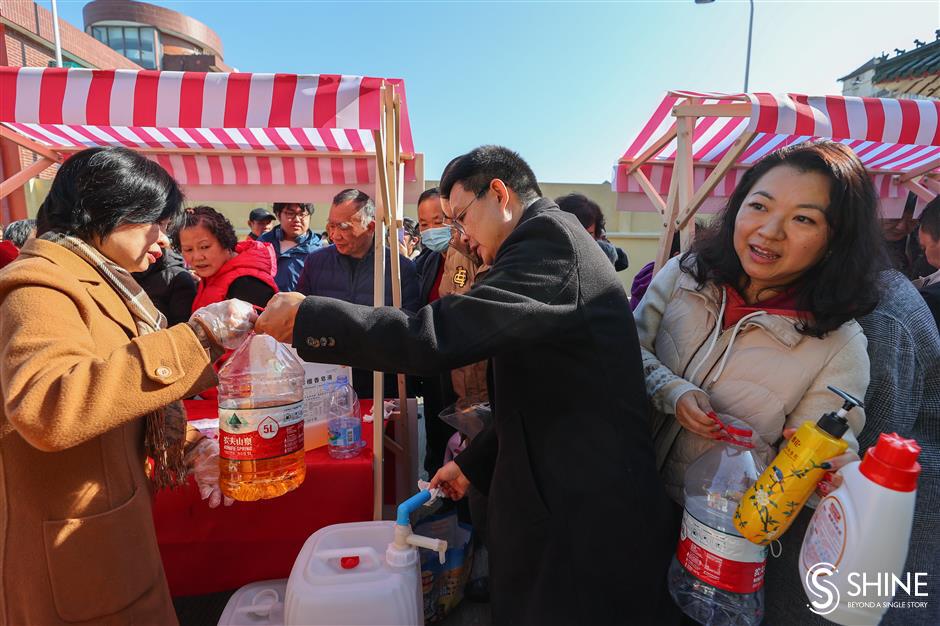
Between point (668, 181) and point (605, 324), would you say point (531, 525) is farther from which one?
point (668, 181)

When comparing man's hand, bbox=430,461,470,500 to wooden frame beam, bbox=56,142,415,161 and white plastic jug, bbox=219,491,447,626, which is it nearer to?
white plastic jug, bbox=219,491,447,626

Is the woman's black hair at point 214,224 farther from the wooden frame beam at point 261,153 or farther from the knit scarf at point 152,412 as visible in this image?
the knit scarf at point 152,412

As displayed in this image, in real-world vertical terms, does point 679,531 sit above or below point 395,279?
below

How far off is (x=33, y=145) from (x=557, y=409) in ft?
14.0

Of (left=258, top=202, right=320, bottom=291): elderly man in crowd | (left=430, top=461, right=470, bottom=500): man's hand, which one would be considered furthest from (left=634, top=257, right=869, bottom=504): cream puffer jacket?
(left=258, top=202, right=320, bottom=291): elderly man in crowd

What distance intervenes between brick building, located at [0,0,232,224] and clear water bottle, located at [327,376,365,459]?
291 inches

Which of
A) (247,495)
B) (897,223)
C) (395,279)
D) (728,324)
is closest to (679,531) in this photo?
(728,324)

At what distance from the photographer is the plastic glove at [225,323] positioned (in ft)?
3.79

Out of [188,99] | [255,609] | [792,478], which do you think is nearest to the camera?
[792,478]

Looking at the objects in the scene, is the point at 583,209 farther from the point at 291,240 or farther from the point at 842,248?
the point at 291,240

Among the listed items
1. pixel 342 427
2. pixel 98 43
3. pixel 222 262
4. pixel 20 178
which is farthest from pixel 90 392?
pixel 98 43

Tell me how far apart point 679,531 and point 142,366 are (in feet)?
4.97

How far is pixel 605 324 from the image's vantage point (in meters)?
1.19

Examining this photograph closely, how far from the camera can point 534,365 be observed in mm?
1237
